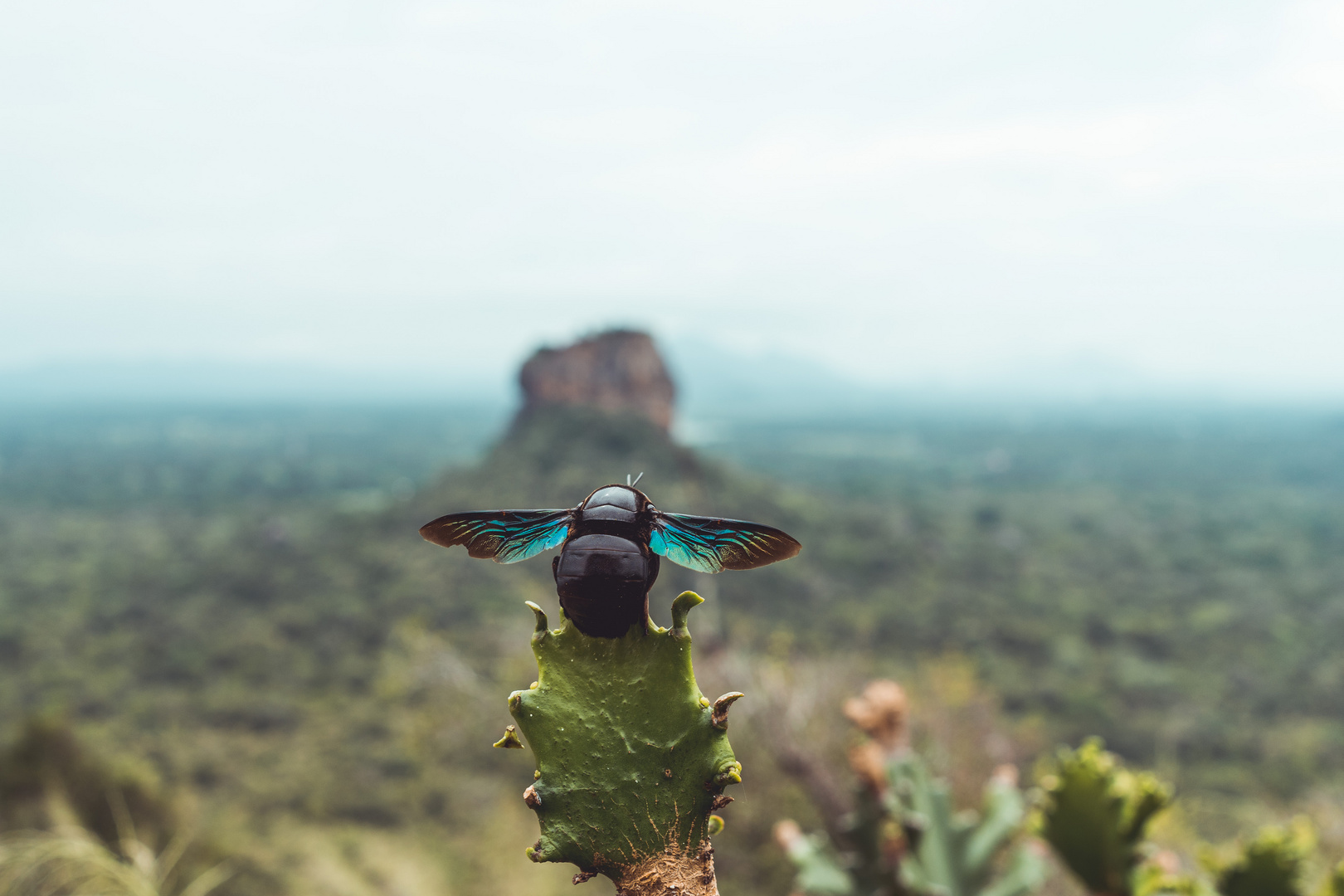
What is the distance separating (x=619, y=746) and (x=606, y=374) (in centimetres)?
A: 5561

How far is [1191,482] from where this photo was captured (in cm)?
10519

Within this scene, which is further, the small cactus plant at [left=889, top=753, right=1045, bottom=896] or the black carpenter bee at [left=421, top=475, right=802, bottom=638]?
the small cactus plant at [left=889, top=753, right=1045, bottom=896]

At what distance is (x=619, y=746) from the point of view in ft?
4.13

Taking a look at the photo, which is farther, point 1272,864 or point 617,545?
point 1272,864

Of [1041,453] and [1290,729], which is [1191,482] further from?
[1290,729]

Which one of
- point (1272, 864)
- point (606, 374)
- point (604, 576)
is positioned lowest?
point (1272, 864)

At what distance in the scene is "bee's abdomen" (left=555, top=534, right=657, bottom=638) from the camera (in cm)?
109

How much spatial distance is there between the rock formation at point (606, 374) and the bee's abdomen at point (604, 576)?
54.7m

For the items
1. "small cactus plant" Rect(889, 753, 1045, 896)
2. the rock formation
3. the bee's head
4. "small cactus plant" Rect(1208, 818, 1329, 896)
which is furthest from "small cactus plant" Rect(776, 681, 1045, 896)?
the rock formation

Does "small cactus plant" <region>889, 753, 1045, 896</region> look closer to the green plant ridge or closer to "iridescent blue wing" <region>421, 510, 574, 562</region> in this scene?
the green plant ridge

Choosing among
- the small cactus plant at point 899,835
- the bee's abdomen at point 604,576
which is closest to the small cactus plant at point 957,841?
the small cactus plant at point 899,835

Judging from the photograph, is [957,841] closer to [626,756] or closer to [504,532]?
[626,756]

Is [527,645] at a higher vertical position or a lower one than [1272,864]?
lower

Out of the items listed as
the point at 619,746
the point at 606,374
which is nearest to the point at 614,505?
the point at 619,746
